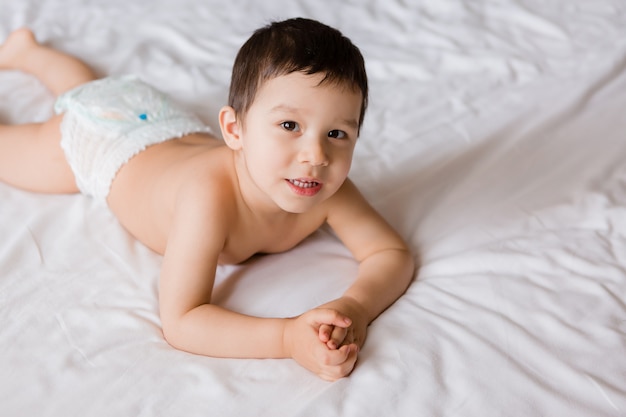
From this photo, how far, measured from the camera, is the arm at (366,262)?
117 cm

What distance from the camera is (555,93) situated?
5.90 feet

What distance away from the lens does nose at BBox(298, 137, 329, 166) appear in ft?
3.65

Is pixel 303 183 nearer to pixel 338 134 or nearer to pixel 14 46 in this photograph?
pixel 338 134

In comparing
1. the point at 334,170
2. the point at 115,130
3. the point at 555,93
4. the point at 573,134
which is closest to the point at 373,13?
the point at 555,93

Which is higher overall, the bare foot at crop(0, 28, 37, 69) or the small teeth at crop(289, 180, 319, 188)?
the small teeth at crop(289, 180, 319, 188)

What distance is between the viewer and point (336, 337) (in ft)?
3.59

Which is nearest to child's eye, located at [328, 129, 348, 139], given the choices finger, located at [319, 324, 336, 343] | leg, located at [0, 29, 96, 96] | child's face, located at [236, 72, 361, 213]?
child's face, located at [236, 72, 361, 213]

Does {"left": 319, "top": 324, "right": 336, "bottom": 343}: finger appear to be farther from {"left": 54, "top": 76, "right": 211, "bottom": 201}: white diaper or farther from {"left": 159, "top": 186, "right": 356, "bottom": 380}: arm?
{"left": 54, "top": 76, "right": 211, "bottom": 201}: white diaper

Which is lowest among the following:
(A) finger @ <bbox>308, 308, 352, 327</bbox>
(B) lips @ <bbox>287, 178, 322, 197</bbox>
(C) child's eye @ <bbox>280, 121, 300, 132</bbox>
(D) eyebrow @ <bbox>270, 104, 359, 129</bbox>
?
(A) finger @ <bbox>308, 308, 352, 327</bbox>

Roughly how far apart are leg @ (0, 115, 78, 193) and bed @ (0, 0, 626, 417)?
26 mm

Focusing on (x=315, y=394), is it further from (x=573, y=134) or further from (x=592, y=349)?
(x=573, y=134)

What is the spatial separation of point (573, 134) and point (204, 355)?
3.08ft

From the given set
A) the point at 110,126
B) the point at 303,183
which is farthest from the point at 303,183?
the point at 110,126

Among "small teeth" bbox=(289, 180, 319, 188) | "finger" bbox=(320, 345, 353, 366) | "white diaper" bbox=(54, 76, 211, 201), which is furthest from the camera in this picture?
"white diaper" bbox=(54, 76, 211, 201)
